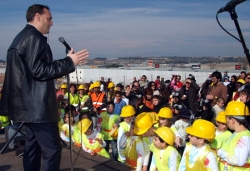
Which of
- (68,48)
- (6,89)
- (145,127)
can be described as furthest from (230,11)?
(145,127)

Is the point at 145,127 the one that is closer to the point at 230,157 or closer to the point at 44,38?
the point at 230,157

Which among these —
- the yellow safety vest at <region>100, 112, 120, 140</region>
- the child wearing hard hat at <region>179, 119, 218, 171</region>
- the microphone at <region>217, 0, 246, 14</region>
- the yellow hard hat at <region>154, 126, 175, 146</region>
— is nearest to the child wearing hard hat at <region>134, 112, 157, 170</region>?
the yellow hard hat at <region>154, 126, 175, 146</region>

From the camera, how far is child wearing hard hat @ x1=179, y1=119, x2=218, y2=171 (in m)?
3.62

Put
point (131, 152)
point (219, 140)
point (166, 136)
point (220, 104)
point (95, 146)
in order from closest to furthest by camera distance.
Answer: point (166, 136)
point (219, 140)
point (131, 152)
point (95, 146)
point (220, 104)

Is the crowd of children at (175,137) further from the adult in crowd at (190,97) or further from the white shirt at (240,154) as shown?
the adult in crowd at (190,97)

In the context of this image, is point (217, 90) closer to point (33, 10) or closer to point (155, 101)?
point (155, 101)

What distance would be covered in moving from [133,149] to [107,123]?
1.77 meters

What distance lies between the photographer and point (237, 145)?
353cm

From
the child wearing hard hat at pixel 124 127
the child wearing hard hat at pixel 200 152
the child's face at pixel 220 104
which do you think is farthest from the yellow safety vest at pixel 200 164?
the child's face at pixel 220 104

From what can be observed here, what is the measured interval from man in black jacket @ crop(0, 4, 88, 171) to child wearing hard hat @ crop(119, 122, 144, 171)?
194 centimetres

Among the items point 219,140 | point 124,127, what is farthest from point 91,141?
point 219,140

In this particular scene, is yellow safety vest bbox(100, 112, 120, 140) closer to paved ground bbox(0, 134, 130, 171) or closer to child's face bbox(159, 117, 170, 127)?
child's face bbox(159, 117, 170, 127)

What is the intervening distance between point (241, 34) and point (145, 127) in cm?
260

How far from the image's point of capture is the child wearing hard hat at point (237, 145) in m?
3.48
